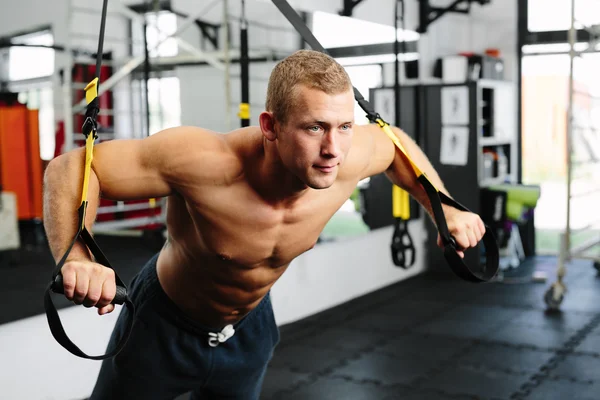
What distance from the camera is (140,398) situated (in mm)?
1686

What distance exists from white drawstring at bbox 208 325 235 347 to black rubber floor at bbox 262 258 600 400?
1.49 meters

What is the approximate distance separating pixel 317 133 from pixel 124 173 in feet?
1.27

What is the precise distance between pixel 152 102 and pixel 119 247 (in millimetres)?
1598

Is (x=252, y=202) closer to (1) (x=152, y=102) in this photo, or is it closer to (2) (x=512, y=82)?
(1) (x=152, y=102)

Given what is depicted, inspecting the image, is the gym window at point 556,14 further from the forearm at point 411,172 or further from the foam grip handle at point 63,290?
the foam grip handle at point 63,290

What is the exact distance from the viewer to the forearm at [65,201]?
1.19 metres

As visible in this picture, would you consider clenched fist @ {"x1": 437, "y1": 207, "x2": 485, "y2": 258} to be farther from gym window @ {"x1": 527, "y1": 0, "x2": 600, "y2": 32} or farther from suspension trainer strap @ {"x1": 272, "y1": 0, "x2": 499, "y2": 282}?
gym window @ {"x1": 527, "y1": 0, "x2": 600, "y2": 32}

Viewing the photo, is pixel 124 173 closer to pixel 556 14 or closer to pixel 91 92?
pixel 91 92

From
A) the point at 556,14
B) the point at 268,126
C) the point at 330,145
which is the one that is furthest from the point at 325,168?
the point at 556,14

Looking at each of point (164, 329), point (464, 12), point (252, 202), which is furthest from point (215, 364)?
point (464, 12)

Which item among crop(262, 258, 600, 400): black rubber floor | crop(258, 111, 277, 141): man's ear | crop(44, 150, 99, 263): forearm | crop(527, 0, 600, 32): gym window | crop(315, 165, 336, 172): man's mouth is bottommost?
crop(262, 258, 600, 400): black rubber floor

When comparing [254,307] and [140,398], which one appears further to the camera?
[254,307]

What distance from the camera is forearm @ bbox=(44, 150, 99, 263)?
119cm

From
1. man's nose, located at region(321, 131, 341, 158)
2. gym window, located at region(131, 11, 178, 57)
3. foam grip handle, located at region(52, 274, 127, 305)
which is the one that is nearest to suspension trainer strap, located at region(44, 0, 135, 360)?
foam grip handle, located at region(52, 274, 127, 305)
